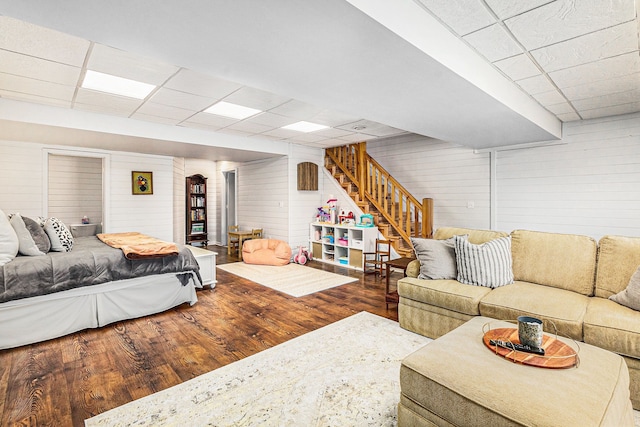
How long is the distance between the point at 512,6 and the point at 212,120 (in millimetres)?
3910

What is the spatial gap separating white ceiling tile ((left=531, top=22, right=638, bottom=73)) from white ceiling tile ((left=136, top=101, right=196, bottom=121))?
392cm

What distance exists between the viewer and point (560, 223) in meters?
4.55

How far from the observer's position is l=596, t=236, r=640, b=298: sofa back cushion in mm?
2525

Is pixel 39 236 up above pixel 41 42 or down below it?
below

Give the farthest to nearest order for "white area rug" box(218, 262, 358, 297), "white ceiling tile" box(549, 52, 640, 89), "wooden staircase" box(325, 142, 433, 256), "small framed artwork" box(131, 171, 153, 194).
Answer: "small framed artwork" box(131, 171, 153, 194) → "wooden staircase" box(325, 142, 433, 256) → "white area rug" box(218, 262, 358, 297) → "white ceiling tile" box(549, 52, 640, 89)

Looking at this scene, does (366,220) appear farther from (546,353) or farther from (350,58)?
(546,353)

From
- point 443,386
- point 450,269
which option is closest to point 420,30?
point 443,386

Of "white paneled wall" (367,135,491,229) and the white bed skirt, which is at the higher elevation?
"white paneled wall" (367,135,491,229)

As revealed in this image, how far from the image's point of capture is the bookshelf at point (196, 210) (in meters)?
8.43

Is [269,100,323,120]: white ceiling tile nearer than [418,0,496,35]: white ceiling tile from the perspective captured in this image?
No

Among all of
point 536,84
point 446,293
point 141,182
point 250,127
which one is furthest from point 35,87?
point 536,84

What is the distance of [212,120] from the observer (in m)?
4.60

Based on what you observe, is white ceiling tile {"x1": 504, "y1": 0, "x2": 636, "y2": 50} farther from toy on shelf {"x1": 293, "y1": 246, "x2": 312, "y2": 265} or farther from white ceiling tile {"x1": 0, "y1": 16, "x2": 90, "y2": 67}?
toy on shelf {"x1": 293, "y1": 246, "x2": 312, "y2": 265}

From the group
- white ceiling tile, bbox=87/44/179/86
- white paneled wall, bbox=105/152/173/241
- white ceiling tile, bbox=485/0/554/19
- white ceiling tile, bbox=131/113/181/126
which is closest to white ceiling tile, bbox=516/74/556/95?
white ceiling tile, bbox=485/0/554/19
